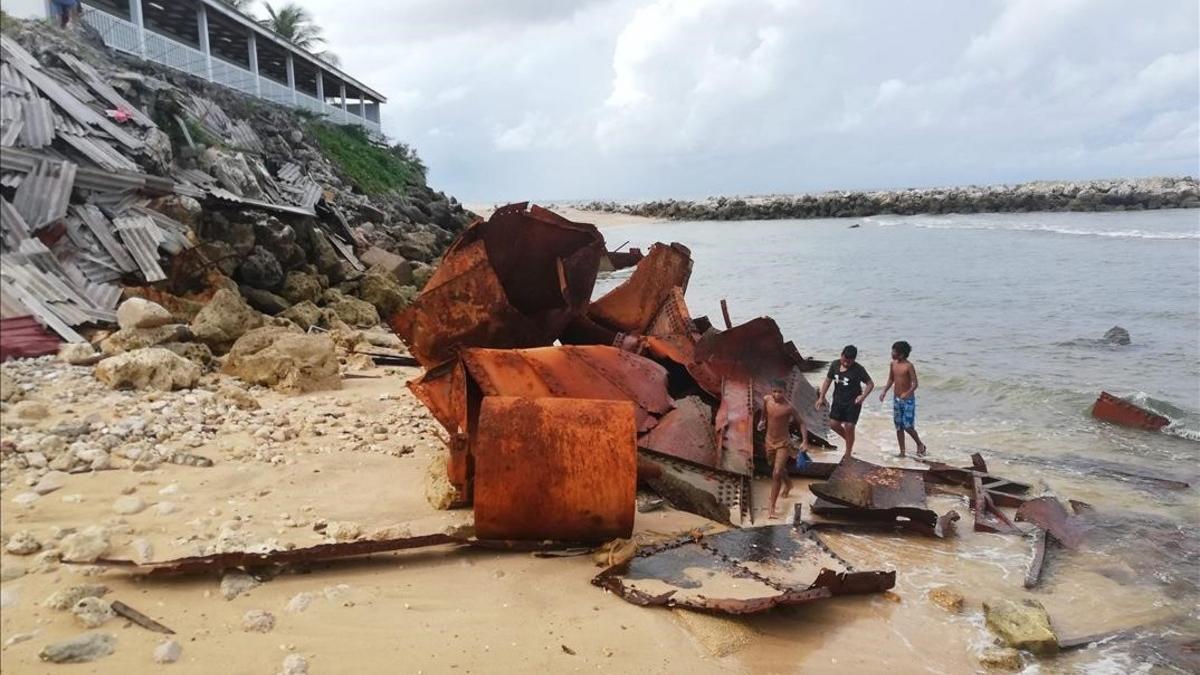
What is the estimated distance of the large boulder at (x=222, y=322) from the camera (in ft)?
25.0

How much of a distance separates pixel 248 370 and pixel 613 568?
15.0ft

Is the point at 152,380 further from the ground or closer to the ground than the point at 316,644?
further from the ground

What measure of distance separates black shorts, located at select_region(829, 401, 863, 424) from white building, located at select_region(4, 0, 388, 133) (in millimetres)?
7087

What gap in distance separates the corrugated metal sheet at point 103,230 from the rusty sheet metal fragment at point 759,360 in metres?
5.72

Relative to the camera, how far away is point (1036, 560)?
18.2 feet

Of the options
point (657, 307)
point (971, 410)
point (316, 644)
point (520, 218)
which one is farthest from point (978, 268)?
point (316, 644)

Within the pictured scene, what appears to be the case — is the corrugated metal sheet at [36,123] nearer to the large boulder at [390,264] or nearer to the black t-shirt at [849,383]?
the black t-shirt at [849,383]

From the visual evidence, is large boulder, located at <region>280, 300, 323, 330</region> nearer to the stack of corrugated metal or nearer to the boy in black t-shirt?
the boy in black t-shirt

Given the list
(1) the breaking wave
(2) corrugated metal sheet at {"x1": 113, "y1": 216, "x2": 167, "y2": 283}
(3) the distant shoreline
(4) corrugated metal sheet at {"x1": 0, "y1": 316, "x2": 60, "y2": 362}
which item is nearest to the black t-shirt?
(2) corrugated metal sheet at {"x1": 113, "y1": 216, "x2": 167, "y2": 283}

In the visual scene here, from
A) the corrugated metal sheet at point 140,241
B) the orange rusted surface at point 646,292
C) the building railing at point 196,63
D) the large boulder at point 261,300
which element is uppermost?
the building railing at point 196,63

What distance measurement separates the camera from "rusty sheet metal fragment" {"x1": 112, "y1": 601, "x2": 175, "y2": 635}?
2.29 m

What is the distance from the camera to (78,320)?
159 centimetres

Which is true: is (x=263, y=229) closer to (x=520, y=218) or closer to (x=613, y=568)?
(x=520, y=218)

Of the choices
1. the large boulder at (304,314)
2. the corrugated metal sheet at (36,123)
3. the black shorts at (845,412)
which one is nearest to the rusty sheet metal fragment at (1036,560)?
the black shorts at (845,412)
